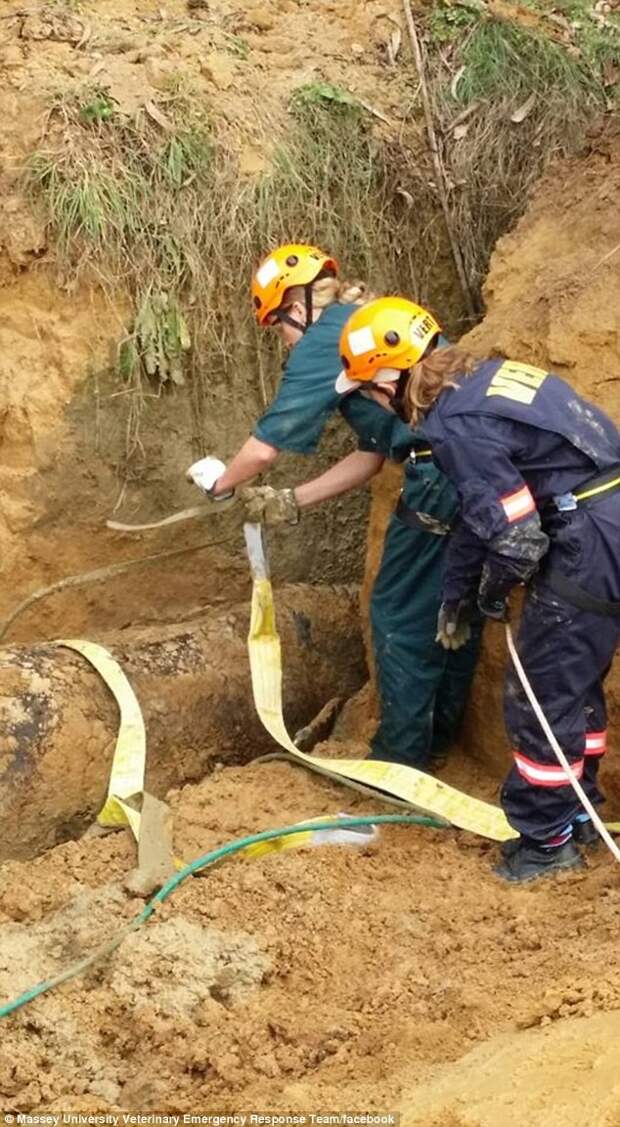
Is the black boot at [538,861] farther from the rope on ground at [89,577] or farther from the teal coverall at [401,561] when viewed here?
the rope on ground at [89,577]

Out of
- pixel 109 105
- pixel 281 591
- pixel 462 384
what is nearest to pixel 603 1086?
pixel 462 384

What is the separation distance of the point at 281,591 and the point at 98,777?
147 centimetres

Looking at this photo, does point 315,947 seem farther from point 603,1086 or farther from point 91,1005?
point 603,1086

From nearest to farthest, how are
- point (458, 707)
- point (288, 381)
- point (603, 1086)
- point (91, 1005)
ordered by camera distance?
point (603, 1086) < point (91, 1005) < point (288, 381) < point (458, 707)

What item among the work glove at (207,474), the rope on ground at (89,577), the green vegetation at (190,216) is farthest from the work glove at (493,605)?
Answer: the green vegetation at (190,216)

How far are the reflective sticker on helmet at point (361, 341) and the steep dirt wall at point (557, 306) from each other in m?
1.00

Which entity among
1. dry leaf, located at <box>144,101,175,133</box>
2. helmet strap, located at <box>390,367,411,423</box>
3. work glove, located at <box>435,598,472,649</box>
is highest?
dry leaf, located at <box>144,101,175,133</box>

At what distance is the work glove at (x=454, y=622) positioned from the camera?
14.9 feet

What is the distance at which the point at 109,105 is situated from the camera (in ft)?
19.5

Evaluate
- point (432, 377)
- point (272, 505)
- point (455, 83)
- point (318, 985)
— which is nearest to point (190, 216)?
point (272, 505)

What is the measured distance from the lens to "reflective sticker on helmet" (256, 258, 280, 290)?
201 inches

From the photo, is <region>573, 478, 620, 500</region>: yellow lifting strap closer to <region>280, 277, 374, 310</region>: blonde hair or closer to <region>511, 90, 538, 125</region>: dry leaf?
<region>280, 277, 374, 310</region>: blonde hair

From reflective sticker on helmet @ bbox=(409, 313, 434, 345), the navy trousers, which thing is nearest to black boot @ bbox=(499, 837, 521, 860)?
the navy trousers

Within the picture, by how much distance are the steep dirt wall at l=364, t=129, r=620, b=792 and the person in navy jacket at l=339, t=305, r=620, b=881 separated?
22.9 inches
